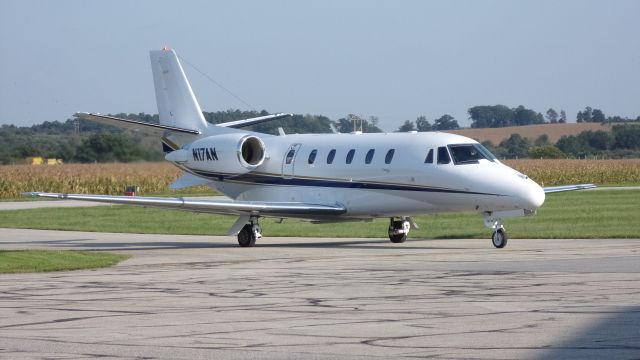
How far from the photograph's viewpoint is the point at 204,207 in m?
26.2

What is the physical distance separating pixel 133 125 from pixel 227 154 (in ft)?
8.26

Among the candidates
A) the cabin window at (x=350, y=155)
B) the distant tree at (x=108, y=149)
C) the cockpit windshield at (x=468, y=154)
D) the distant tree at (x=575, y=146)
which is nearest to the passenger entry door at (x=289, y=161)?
the cabin window at (x=350, y=155)

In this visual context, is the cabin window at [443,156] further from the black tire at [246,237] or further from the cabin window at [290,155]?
the black tire at [246,237]

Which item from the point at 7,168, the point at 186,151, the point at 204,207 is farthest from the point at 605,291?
the point at 7,168

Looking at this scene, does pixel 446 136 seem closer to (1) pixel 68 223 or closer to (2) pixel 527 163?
(1) pixel 68 223

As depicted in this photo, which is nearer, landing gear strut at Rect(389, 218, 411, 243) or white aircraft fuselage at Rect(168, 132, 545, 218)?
white aircraft fuselage at Rect(168, 132, 545, 218)

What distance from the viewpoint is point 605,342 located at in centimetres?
1088

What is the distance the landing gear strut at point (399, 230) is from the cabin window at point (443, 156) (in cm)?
256

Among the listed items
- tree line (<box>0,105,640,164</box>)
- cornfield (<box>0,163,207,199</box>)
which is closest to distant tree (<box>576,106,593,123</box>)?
tree line (<box>0,105,640,164</box>)

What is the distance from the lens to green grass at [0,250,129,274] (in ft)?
66.6

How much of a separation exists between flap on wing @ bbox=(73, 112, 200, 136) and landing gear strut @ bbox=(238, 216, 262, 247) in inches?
143

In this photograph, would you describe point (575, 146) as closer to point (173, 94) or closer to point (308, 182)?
point (173, 94)

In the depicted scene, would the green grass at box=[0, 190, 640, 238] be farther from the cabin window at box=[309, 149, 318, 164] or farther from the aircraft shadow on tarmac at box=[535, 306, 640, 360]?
the aircraft shadow on tarmac at box=[535, 306, 640, 360]

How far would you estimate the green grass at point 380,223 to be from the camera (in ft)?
98.1
